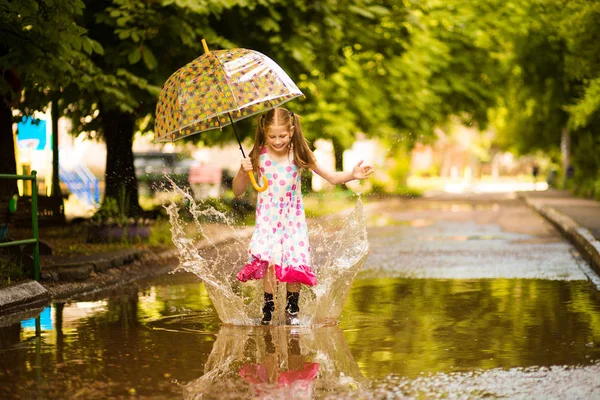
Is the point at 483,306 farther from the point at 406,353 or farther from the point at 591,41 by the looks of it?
the point at 591,41

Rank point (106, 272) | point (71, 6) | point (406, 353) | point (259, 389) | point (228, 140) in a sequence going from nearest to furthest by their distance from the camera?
point (259, 389) → point (406, 353) → point (71, 6) → point (106, 272) → point (228, 140)

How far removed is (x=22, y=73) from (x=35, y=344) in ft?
18.8

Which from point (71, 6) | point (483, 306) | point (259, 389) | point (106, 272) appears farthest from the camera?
point (106, 272)

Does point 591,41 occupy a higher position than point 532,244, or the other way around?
point 591,41

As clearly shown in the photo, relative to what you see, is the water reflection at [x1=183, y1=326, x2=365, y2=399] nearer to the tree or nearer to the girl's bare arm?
the girl's bare arm

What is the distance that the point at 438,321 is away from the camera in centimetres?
889

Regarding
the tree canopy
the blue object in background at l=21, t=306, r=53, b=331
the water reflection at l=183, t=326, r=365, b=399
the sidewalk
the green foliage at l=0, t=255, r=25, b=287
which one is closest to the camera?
the water reflection at l=183, t=326, r=365, b=399

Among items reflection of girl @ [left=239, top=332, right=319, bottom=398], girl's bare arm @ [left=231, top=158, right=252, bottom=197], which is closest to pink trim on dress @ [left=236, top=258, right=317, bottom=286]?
girl's bare arm @ [left=231, top=158, right=252, bottom=197]

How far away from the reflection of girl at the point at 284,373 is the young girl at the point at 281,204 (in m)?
1.10

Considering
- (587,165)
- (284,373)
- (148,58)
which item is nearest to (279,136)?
(284,373)

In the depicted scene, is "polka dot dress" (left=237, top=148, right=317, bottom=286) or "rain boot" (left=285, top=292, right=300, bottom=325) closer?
"polka dot dress" (left=237, top=148, right=317, bottom=286)

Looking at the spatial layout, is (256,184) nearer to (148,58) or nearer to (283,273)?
(283,273)

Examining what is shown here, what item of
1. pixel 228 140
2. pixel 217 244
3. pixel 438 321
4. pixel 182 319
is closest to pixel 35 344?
pixel 182 319

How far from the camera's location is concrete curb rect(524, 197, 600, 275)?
45.6 feet
